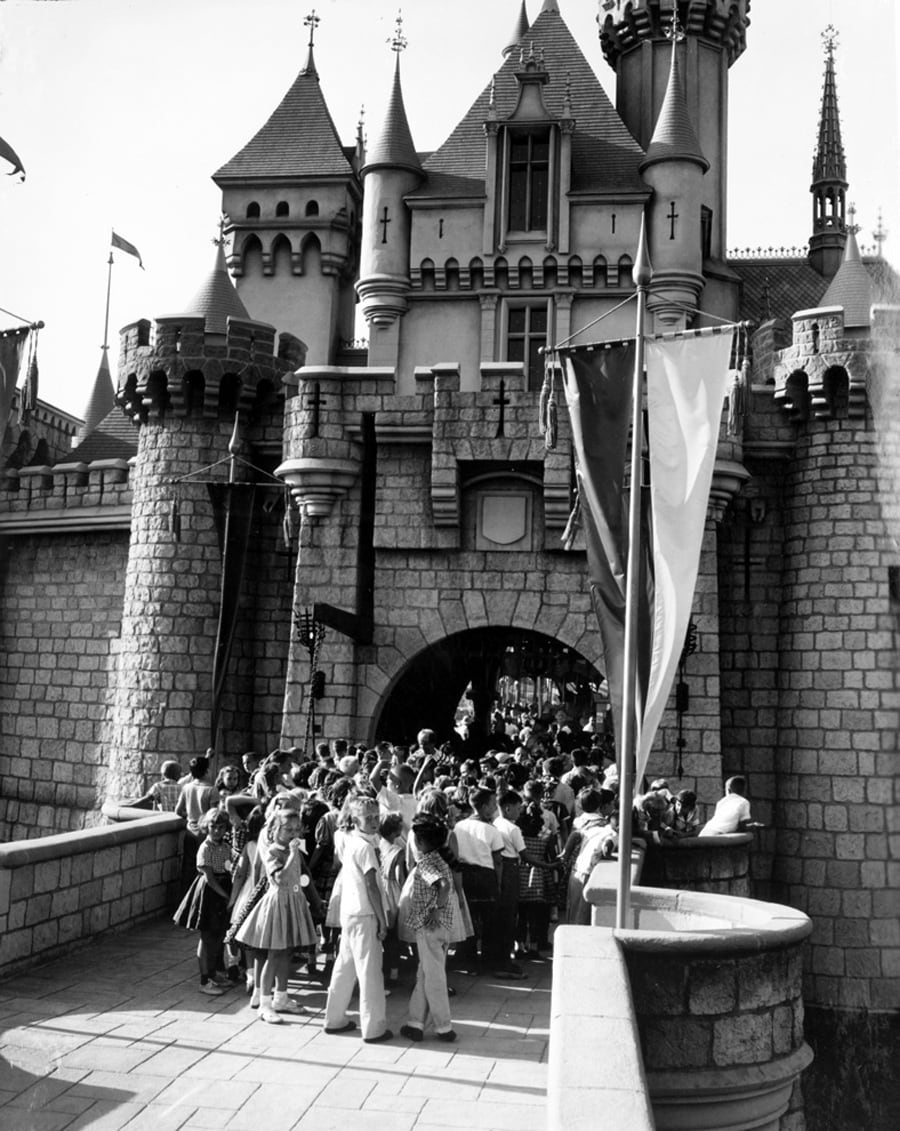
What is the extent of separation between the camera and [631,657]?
7848 mm

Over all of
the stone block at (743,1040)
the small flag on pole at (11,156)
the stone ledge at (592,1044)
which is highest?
the small flag on pole at (11,156)

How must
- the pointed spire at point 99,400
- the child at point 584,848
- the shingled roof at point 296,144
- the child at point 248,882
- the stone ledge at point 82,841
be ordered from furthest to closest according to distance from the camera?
the pointed spire at point 99,400
the shingled roof at point 296,144
the child at point 584,848
the stone ledge at point 82,841
the child at point 248,882

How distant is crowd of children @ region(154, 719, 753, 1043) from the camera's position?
770 centimetres

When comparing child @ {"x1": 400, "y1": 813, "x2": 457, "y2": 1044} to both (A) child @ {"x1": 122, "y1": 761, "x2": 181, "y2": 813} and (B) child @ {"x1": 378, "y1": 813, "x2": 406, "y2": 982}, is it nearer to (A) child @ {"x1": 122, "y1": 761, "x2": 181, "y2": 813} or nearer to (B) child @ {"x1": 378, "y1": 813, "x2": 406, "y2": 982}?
(B) child @ {"x1": 378, "y1": 813, "x2": 406, "y2": 982}

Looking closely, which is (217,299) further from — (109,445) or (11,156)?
(11,156)

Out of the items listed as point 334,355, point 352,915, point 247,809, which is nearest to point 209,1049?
point 352,915

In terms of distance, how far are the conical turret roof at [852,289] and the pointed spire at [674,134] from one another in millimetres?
3650

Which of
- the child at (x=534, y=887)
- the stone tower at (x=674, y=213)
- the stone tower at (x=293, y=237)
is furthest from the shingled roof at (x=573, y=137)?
the child at (x=534, y=887)

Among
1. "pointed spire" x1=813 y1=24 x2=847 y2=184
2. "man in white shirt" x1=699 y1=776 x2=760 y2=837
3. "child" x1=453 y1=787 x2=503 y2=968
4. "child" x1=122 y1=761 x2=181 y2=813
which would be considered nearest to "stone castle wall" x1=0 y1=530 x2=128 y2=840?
"child" x1=122 y1=761 x2=181 y2=813

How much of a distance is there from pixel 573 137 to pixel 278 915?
738 inches

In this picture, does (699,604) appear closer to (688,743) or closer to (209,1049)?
(688,743)

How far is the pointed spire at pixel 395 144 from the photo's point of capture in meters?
22.8

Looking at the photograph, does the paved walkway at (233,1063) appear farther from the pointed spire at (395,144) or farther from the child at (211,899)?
the pointed spire at (395,144)

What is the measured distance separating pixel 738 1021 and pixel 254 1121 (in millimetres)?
2738
